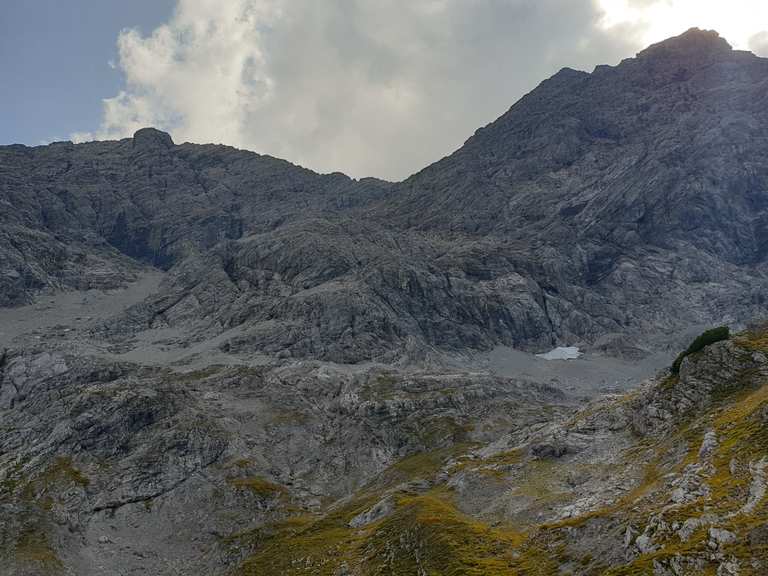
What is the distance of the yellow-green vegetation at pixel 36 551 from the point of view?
7688 centimetres

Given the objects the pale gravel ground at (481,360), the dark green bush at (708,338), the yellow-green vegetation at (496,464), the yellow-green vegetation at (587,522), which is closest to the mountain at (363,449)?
the yellow-green vegetation at (587,522)

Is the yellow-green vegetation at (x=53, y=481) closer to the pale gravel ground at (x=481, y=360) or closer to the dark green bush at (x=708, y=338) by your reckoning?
the pale gravel ground at (x=481, y=360)

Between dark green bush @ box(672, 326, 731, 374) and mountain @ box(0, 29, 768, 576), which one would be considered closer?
mountain @ box(0, 29, 768, 576)

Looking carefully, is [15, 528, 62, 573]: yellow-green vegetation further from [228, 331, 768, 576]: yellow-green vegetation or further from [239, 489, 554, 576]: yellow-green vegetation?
[228, 331, 768, 576]: yellow-green vegetation

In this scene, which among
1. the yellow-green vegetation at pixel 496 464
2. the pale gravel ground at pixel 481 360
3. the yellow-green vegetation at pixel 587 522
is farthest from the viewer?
the pale gravel ground at pixel 481 360

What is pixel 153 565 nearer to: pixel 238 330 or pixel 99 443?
pixel 99 443

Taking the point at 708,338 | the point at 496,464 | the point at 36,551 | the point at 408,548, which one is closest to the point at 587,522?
the point at 408,548

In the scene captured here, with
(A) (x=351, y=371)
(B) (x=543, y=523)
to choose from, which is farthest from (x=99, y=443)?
(B) (x=543, y=523)

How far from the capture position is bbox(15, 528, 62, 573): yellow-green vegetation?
76.9 metres

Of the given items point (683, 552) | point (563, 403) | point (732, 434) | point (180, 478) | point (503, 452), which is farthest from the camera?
point (563, 403)

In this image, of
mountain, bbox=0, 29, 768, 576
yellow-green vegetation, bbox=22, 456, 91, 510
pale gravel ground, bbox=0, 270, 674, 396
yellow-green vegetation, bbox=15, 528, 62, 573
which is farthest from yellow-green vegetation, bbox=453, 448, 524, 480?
pale gravel ground, bbox=0, 270, 674, 396

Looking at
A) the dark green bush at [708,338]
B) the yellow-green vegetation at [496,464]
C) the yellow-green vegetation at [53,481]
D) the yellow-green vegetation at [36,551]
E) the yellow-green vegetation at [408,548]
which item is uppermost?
the yellow-green vegetation at [53,481]

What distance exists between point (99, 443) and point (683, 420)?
9684 cm

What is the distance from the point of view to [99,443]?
356 feet
